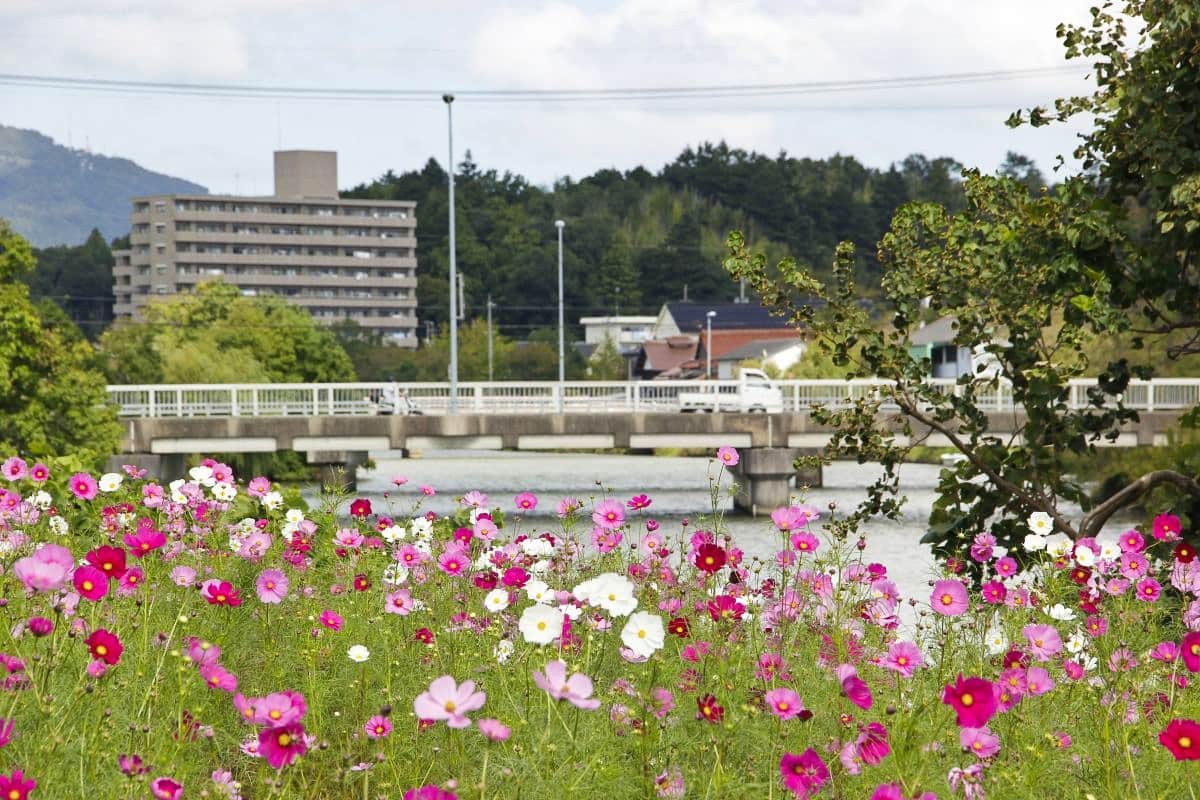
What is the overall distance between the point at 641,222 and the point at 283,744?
5226 inches

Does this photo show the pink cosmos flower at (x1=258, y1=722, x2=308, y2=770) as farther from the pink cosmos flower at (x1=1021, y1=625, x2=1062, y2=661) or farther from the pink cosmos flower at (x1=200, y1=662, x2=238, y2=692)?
the pink cosmos flower at (x1=1021, y1=625, x2=1062, y2=661)

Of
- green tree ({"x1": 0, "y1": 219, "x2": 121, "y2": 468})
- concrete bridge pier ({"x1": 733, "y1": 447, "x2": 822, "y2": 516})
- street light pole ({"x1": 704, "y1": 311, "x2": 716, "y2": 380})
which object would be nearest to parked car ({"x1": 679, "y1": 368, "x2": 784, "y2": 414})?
concrete bridge pier ({"x1": 733, "y1": 447, "x2": 822, "y2": 516})

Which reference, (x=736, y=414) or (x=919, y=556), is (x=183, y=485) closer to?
(x=919, y=556)

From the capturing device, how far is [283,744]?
133 inches

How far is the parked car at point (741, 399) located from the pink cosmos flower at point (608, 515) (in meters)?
37.1

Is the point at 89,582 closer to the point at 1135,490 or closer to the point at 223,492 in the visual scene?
the point at 223,492

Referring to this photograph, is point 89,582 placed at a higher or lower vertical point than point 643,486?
higher

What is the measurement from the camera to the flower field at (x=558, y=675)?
3643 millimetres

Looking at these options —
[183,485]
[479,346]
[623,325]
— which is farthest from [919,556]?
[623,325]

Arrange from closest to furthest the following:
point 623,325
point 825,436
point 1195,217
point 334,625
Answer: point 334,625
point 1195,217
point 825,436
point 623,325

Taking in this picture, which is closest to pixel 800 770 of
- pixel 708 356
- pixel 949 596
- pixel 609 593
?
pixel 609 593

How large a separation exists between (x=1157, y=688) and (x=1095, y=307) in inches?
143

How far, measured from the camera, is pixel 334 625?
4.76 metres

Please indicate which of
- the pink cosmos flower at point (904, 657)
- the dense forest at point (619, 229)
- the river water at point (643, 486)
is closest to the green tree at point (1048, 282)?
the pink cosmos flower at point (904, 657)
